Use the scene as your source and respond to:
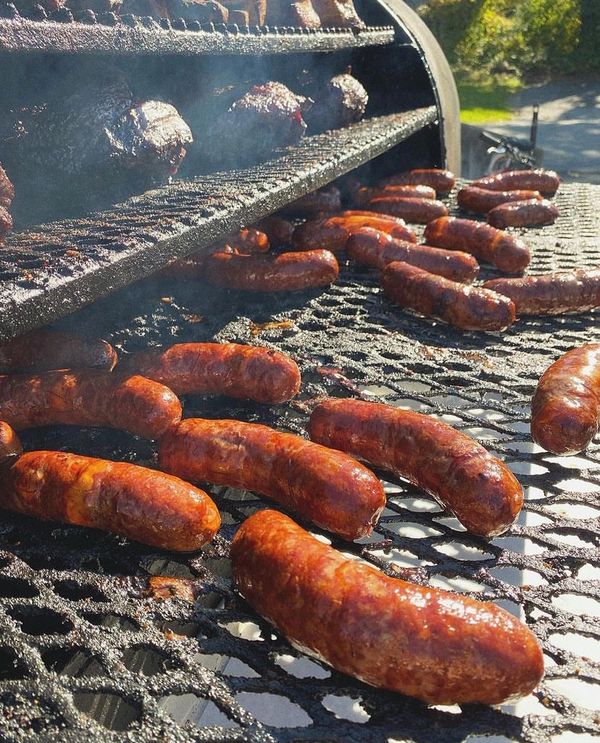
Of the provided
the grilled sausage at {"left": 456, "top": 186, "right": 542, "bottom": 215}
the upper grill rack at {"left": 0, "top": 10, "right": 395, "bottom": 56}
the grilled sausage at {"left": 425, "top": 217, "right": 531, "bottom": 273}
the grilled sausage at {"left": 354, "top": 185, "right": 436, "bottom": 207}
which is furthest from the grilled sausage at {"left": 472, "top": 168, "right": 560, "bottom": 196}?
the upper grill rack at {"left": 0, "top": 10, "right": 395, "bottom": 56}

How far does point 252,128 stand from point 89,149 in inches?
58.1

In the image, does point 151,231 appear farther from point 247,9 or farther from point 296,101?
point 247,9

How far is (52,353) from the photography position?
3.03 meters

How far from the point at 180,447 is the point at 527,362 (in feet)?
6.16

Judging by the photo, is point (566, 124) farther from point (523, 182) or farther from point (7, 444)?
point (7, 444)

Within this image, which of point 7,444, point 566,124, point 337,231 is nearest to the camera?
point 7,444

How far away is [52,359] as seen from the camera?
3037 mm

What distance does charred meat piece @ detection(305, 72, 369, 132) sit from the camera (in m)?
5.64

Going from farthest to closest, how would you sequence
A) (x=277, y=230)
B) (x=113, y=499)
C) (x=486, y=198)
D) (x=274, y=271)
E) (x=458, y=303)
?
(x=486, y=198)
(x=277, y=230)
(x=274, y=271)
(x=458, y=303)
(x=113, y=499)

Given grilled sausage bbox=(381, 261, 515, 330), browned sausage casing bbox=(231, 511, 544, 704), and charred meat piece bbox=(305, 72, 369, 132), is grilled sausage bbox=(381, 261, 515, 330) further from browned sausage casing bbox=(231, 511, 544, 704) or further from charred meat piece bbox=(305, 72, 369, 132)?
charred meat piece bbox=(305, 72, 369, 132)

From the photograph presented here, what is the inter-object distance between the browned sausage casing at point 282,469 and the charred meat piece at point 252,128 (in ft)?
8.52

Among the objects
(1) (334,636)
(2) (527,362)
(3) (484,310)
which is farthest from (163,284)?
(1) (334,636)

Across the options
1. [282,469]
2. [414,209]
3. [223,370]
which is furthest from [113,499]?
[414,209]

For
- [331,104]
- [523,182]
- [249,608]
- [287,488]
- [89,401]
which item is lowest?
[249,608]
